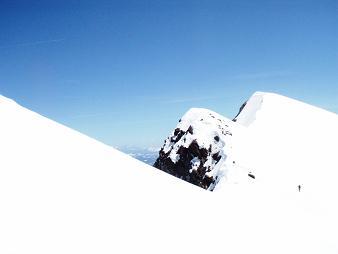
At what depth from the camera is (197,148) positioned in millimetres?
52375

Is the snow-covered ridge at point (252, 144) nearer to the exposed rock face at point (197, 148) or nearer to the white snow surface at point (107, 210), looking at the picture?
the exposed rock face at point (197, 148)

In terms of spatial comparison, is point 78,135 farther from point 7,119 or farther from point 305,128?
point 305,128

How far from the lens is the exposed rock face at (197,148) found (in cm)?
4660

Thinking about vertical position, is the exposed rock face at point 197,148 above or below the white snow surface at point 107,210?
above

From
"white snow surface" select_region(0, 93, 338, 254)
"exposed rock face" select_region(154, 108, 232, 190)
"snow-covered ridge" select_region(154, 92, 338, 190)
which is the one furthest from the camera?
"exposed rock face" select_region(154, 108, 232, 190)

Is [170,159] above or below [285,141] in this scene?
below

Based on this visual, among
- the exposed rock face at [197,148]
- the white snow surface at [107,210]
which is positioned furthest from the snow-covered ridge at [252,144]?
the white snow surface at [107,210]

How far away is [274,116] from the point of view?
6362 cm

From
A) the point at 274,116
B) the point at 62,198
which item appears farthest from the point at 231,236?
the point at 274,116

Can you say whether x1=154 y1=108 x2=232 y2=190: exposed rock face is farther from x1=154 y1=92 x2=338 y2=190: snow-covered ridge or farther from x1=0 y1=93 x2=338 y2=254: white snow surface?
x1=0 y1=93 x2=338 y2=254: white snow surface

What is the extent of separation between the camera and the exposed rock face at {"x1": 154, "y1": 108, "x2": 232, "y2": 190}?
46600 millimetres

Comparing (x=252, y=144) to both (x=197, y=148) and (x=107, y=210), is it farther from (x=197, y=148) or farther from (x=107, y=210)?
(x=107, y=210)

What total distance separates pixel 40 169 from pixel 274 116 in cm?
6336

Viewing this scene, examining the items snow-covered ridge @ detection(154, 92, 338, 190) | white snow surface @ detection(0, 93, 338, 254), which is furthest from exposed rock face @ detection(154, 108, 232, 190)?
white snow surface @ detection(0, 93, 338, 254)
